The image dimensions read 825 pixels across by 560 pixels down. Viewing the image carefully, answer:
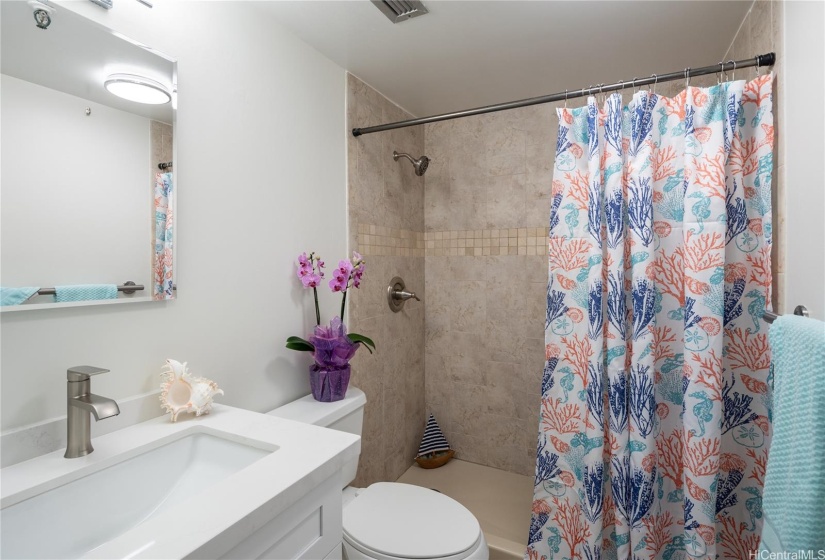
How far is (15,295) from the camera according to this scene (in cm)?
88

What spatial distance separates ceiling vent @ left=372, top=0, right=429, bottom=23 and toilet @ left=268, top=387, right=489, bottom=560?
1.42m

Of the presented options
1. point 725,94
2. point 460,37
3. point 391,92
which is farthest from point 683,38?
point 391,92

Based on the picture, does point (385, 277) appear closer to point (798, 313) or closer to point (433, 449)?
point (433, 449)

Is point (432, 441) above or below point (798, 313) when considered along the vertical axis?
below

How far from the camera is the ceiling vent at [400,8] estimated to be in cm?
139

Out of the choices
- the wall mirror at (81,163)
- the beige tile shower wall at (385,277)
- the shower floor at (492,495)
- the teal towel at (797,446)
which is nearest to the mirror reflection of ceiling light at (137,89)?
the wall mirror at (81,163)

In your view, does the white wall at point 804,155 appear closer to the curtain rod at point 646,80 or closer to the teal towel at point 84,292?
the curtain rod at point 646,80

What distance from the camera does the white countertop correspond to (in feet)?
2.08

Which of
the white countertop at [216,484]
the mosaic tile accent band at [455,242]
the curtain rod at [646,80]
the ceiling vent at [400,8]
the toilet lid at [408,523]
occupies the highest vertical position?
the ceiling vent at [400,8]

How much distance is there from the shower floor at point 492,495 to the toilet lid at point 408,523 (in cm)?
54

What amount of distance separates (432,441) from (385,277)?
1.08 m

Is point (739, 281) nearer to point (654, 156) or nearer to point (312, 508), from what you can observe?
point (654, 156)

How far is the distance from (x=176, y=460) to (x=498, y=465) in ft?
6.32

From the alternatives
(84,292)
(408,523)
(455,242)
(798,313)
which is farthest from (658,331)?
(84,292)
